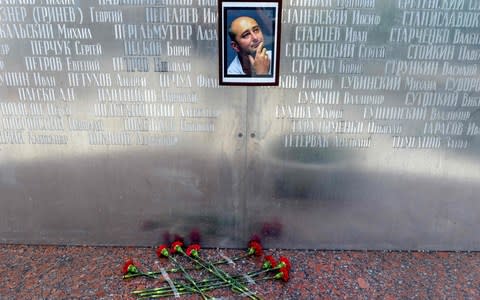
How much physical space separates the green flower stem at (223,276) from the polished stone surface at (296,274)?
0.23 ft

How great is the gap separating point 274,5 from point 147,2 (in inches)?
43.6

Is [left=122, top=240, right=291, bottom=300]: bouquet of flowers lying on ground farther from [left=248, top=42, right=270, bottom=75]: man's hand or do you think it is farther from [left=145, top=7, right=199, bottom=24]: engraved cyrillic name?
[left=145, top=7, right=199, bottom=24]: engraved cyrillic name

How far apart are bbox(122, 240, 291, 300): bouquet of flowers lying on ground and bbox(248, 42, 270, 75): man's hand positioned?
5.60 feet

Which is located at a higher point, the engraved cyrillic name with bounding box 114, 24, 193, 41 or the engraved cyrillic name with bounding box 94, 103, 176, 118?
the engraved cyrillic name with bounding box 114, 24, 193, 41

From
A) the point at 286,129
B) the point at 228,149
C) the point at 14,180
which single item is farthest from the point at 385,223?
the point at 14,180

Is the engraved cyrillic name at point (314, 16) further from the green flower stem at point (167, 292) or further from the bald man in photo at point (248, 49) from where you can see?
the green flower stem at point (167, 292)

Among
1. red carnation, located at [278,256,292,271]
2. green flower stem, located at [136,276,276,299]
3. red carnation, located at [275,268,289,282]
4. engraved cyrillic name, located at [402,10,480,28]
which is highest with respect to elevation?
engraved cyrillic name, located at [402,10,480,28]

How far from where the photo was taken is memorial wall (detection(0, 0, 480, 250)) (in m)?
3.14

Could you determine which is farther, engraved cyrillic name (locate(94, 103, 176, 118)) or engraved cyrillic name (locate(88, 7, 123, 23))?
engraved cyrillic name (locate(94, 103, 176, 118))

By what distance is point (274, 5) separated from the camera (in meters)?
3.04

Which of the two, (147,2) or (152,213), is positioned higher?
(147,2)

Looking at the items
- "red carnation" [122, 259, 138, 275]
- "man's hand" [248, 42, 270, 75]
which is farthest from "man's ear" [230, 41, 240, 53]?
"red carnation" [122, 259, 138, 275]

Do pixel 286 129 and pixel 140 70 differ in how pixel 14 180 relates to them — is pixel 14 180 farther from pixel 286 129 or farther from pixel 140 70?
pixel 286 129

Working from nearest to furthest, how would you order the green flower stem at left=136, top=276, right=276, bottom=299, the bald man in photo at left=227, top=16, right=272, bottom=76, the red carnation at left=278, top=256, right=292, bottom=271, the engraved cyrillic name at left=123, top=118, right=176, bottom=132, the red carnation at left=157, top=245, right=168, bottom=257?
the green flower stem at left=136, top=276, right=276, bottom=299, the bald man in photo at left=227, top=16, right=272, bottom=76, the red carnation at left=278, top=256, right=292, bottom=271, the engraved cyrillic name at left=123, top=118, right=176, bottom=132, the red carnation at left=157, top=245, right=168, bottom=257
